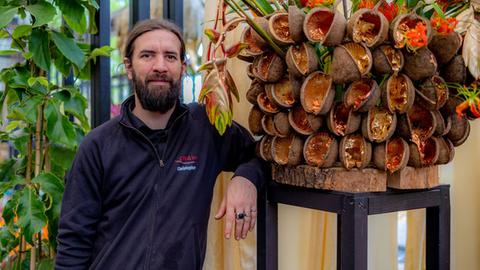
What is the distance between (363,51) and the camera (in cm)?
93

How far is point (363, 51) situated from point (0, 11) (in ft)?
2.96

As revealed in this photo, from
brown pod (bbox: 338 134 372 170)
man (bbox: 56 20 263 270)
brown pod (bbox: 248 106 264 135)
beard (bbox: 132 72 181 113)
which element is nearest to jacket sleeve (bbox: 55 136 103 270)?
man (bbox: 56 20 263 270)

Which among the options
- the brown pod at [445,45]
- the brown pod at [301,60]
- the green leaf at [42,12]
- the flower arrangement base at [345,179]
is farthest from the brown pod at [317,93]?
the green leaf at [42,12]

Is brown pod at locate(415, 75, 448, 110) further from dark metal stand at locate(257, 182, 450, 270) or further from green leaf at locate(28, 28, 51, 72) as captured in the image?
green leaf at locate(28, 28, 51, 72)

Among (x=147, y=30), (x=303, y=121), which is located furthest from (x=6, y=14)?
(x=303, y=121)

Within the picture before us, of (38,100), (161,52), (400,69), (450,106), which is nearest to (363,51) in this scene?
(400,69)

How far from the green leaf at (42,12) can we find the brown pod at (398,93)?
826 mm

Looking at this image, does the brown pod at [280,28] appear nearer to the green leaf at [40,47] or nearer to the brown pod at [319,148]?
the brown pod at [319,148]

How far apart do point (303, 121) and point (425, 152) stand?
0.88ft

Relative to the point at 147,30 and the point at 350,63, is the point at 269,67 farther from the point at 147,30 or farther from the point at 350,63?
the point at 147,30

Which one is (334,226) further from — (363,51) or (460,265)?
(363,51)

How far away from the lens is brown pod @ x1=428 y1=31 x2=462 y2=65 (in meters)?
0.98

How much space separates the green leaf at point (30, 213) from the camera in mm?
1222

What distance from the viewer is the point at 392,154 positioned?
99 centimetres
